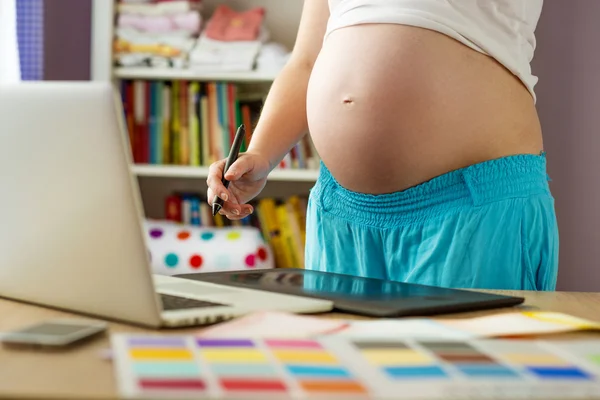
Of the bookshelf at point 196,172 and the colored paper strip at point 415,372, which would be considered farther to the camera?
the bookshelf at point 196,172

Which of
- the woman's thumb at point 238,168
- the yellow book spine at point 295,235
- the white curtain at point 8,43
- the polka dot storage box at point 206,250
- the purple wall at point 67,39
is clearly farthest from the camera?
the purple wall at point 67,39

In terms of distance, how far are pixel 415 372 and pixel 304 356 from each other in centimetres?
7

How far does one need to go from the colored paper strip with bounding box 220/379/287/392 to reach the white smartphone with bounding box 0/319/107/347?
0.16m

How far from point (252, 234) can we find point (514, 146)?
169 cm

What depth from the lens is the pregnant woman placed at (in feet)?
3.54

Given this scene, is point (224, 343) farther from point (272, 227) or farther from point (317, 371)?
point (272, 227)

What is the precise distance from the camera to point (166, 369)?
1.45 ft

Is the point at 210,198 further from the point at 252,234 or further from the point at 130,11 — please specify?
the point at 130,11

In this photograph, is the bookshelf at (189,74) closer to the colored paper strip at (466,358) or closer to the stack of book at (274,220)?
the stack of book at (274,220)

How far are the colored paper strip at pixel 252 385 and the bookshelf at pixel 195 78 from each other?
2.34m

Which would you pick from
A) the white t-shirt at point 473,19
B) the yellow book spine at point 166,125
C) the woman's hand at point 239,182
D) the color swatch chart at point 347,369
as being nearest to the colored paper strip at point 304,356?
the color swatch chart at point 347,369

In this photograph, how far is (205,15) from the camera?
120 inches

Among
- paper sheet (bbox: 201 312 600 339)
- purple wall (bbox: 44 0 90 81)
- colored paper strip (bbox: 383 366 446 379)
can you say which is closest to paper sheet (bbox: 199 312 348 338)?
paper sheet (bbox: 201 312 600 339)

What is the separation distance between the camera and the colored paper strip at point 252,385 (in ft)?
1.37
